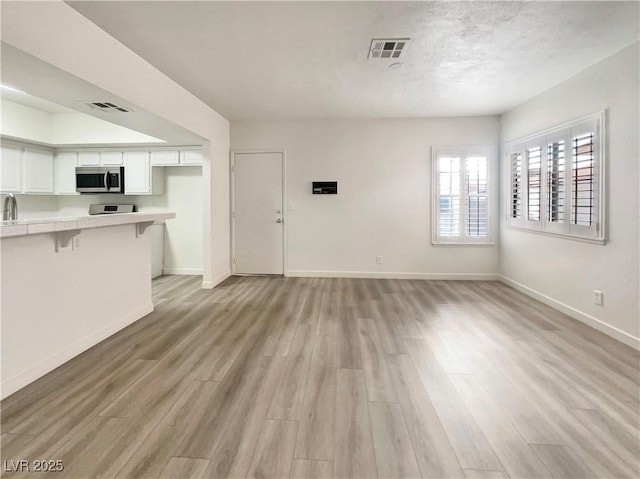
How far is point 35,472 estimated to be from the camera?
4.80ft

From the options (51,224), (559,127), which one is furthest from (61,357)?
(559,127)

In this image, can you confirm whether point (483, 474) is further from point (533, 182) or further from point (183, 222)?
point (183, 222)

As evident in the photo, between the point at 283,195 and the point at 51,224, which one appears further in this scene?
the point at 283,195

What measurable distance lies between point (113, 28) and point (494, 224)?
5.51m

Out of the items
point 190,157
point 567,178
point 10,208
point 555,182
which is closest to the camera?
point 10,208

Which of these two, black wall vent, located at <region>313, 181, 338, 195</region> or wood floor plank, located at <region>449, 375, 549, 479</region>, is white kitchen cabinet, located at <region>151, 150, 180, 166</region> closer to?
black wall vent, located at <region>313, 181, 338, 195</region>

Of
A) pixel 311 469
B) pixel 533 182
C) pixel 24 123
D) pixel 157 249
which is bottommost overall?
pixel 311 469

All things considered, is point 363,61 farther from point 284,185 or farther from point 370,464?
point 370,464

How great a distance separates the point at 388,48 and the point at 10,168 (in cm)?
569

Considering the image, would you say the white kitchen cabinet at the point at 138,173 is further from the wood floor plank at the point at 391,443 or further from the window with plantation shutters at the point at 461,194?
the wood floor plank at the point at 391,443

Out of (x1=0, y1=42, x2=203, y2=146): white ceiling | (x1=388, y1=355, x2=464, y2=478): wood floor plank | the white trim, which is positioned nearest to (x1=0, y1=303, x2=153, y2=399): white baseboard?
(x1=0, y1=42, x2=203, y2=146): white ceiling

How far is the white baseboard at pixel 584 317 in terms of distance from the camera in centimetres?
287

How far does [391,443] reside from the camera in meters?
1.64

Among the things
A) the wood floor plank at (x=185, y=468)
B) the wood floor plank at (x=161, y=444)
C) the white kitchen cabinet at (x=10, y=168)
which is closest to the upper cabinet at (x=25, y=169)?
the white kitchen cabinet at (x=10, y=168)
